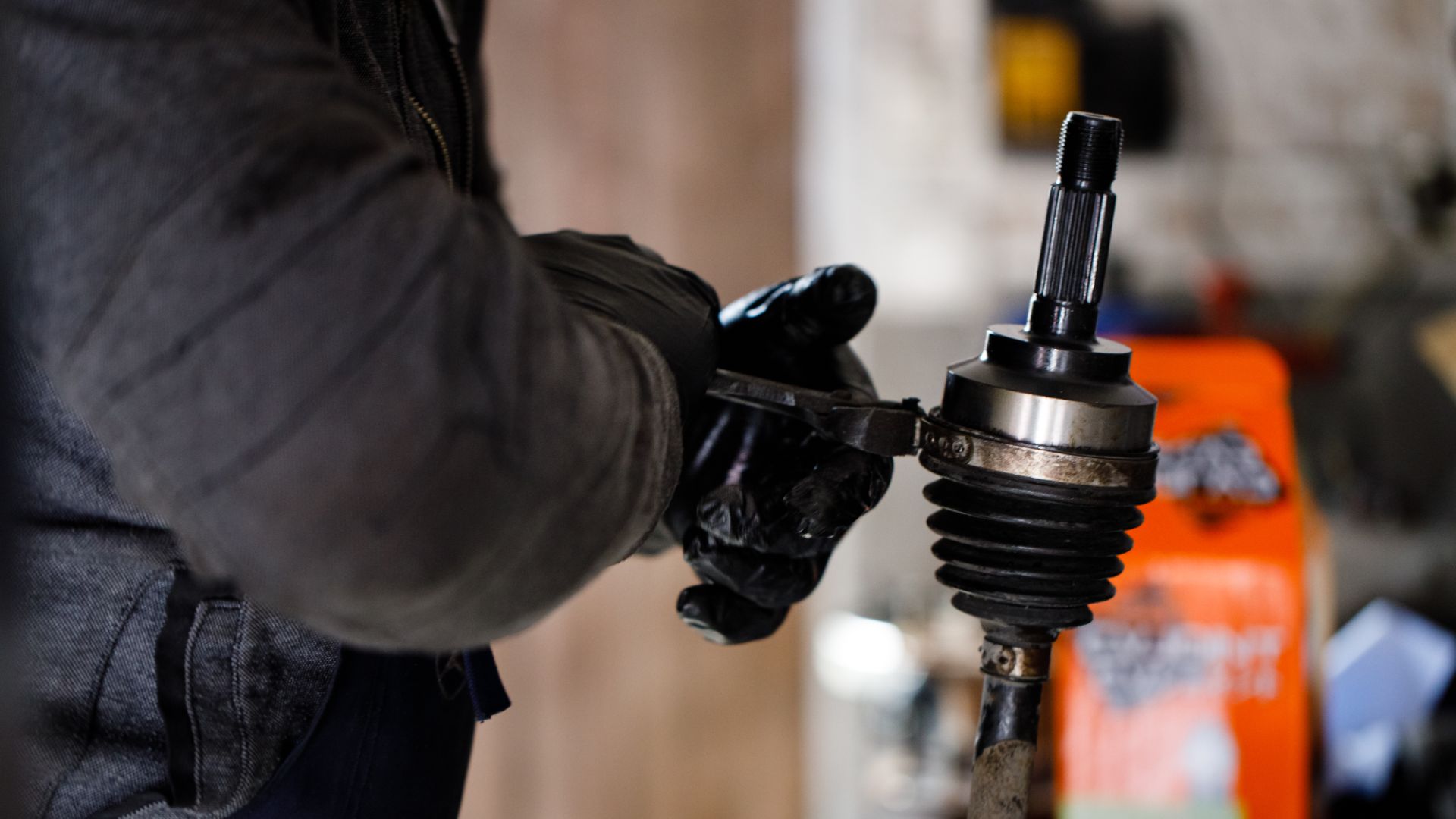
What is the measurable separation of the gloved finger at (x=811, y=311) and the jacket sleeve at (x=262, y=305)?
25 cm

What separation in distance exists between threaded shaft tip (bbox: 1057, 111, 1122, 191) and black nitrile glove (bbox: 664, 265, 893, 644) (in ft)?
0.37

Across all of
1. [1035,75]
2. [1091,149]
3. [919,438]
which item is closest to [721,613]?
[919,438]

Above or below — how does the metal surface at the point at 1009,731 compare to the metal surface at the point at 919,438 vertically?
below

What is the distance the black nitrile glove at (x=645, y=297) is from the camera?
0.48 meters

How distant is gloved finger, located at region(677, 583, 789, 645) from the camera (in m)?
0.58

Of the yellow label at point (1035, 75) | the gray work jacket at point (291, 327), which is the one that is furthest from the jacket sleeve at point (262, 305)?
the yellow label at point (1035, 75)

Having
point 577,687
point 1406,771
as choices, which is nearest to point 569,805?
point 577,687

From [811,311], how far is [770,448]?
0.23ft

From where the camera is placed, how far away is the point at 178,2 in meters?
0.33

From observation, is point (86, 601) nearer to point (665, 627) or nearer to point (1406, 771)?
point (1406, 771)

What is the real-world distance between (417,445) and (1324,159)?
6.87 ft

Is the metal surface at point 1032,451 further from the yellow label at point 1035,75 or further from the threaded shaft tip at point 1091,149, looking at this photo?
the yellow label at point 1035,75

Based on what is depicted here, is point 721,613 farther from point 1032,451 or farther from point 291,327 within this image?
point 291,327

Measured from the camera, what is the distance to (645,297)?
1.63 feet
